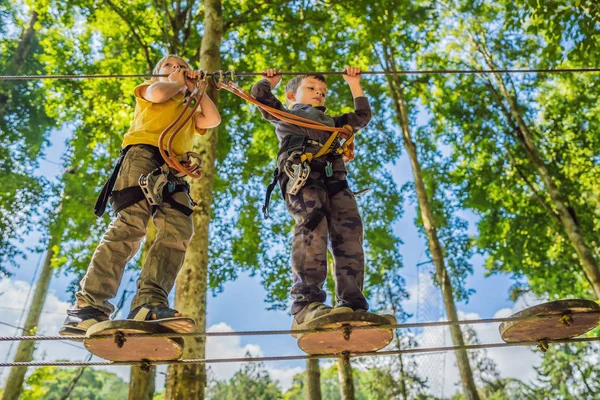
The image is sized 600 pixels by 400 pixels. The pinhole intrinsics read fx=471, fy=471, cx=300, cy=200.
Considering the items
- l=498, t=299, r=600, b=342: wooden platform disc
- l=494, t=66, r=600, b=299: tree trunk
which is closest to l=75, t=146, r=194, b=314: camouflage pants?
l=498, t=299, r=600, b=342: wooden platform disc

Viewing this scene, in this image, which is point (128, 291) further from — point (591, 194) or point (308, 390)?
point (591, 194)

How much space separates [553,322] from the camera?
2357 millimetres

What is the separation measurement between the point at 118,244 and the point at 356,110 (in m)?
1.76

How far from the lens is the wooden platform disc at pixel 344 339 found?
218 cm

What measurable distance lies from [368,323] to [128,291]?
10.3 metres

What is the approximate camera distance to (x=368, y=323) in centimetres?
219

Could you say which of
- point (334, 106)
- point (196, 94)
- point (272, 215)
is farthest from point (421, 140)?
point (196, 94)

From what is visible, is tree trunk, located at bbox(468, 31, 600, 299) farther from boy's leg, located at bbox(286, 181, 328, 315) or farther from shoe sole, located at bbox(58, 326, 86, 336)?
shoe sole, located at bbox(58, 326, 86, 336)

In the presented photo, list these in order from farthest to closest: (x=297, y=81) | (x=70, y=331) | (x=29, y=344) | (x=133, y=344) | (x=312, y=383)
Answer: (x=29, y=344) → (x=312, y=383) → (x=297, y=81) → (x=70, y=331) → (x=133, y=344)

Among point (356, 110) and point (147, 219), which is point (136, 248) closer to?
point (147, 219)

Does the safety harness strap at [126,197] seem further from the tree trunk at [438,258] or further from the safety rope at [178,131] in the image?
the tree trunk at [438,258]

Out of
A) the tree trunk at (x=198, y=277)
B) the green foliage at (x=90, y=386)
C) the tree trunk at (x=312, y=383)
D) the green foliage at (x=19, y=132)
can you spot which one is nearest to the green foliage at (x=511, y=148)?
the tree trunk at (x=312, y=383)

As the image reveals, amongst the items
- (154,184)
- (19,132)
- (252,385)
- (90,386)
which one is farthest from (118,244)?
(90,386)

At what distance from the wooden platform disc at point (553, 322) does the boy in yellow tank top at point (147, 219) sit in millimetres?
1646
